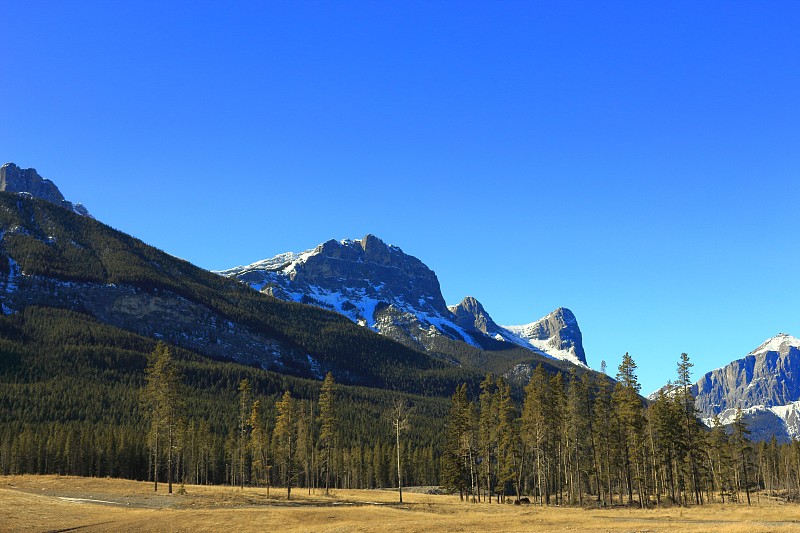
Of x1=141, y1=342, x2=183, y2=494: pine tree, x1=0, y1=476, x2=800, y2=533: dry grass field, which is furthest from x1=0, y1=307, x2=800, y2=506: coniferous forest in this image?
x1=0, y1=476, x2=800, y2=533: dry grass field

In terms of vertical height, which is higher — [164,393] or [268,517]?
[164,393]

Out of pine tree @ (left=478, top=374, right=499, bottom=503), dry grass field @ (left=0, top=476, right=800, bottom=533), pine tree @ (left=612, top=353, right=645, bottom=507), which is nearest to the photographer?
dry grass field @ (left=0, top=476, right=800, bottom=533)

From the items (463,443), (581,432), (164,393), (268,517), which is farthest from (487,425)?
(268,517)

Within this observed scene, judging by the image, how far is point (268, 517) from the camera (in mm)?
48719

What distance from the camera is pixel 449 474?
301 feet

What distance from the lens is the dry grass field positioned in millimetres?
42844

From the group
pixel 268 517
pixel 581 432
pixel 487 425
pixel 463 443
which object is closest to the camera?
pixel 268 517

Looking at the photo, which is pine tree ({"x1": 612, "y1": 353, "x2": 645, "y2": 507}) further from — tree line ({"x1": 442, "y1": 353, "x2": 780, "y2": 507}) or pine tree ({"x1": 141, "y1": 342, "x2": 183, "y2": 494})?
pine tree ({"x1": 141, "y1": 342, "x2": 183, "y2": 494})

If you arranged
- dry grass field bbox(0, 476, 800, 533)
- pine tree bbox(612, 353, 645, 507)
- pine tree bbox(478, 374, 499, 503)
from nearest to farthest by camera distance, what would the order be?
dry grass field bbox(0, 476, 800, 533) → pine tree bbox(612, 353, 645, 507) → pine tree bbox(478, 374, 499, 503)

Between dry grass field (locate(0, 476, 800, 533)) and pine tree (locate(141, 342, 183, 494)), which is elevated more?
pine tree (locate(141, 342, 183, 494))

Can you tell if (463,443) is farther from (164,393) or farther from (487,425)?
(164,393)

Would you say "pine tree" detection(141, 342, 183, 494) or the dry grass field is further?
"pine tree" detection(141, 342, 183, 494)

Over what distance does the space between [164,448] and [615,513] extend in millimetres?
83394

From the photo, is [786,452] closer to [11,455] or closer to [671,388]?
[671,388]
